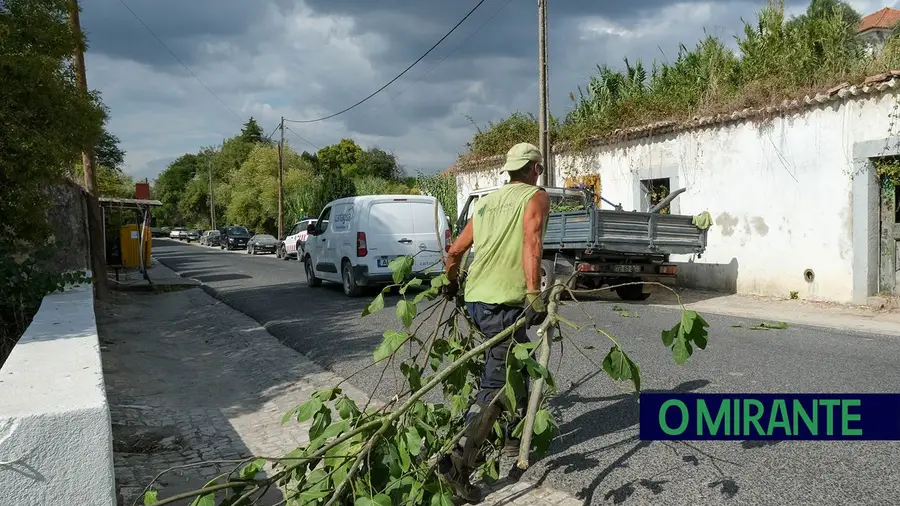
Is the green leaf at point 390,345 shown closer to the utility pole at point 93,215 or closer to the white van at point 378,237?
the white van at point 378,237

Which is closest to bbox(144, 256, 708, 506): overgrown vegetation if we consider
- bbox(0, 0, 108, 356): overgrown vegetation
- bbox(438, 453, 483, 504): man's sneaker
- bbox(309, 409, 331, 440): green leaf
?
bbox(309, 409, 331, 440): green leaf

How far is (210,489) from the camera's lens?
2.60 metres

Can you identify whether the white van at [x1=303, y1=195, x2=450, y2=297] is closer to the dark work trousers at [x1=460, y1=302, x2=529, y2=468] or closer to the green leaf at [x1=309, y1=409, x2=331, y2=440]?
the dark work trousers at [x1=460, y1=302, x2=529, y2=468]

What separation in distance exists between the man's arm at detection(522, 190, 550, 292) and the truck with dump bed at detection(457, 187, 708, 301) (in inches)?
287

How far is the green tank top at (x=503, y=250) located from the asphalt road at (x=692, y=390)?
457 mm

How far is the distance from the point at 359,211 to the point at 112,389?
251 inches

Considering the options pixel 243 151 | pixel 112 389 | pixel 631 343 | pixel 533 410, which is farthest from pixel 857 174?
pixel 243 151

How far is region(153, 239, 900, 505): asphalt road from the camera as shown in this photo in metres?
3.51

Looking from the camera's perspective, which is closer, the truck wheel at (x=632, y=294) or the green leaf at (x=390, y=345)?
the green leaf at (x=390, y=345)

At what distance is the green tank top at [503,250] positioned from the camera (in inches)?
145

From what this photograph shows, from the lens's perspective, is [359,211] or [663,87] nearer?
[359,211]

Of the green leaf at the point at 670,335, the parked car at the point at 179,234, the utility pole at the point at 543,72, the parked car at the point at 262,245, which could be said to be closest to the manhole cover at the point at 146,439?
the green leaf at the point at 670,335

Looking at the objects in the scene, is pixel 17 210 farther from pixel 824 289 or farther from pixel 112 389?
pixel 824 289

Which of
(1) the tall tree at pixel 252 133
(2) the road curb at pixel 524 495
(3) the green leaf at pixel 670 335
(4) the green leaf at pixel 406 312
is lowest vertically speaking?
(2) the road curb at pixel 524 495
